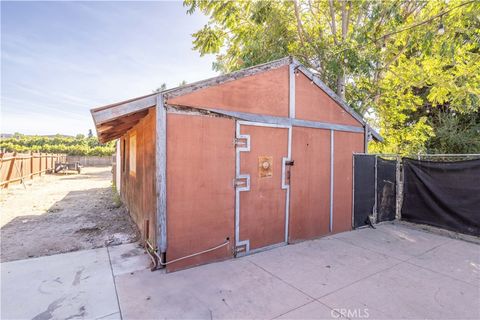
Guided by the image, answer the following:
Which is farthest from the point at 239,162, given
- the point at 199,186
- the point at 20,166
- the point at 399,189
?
the point at 20,166

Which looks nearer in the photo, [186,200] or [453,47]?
[186,200]

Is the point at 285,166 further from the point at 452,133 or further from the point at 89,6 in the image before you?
the point at 452,133

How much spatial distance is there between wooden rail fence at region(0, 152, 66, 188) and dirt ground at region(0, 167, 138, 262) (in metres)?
2.31

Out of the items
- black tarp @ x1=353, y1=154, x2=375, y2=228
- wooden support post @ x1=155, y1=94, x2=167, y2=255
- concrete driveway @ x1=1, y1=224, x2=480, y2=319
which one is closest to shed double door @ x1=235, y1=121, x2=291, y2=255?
Answer: concrete driveway @ x1=1, y1=224, x2=480, y2=319

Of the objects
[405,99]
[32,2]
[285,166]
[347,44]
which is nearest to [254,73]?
[285,166]

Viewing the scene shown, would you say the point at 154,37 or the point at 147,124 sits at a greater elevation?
the point at 154,37

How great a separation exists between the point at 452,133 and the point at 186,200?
12044 mm

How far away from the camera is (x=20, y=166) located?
1302cm

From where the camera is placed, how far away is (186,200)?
3584mm

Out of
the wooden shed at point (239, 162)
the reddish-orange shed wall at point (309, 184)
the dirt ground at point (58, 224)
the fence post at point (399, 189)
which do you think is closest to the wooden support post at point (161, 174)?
the wooden shed at point (239, 162)

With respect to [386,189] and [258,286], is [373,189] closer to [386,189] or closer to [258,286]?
[386,189]

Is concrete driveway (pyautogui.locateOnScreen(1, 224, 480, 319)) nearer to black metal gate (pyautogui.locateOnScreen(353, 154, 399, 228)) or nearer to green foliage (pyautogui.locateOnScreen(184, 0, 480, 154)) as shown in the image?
black metal gate (pyautogui.locateOnScreen(353, 154, 399, 228))

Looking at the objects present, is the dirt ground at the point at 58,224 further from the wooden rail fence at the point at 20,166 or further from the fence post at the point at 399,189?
the fence post at the point at 399,189

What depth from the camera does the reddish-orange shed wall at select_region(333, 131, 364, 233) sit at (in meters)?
5.51
